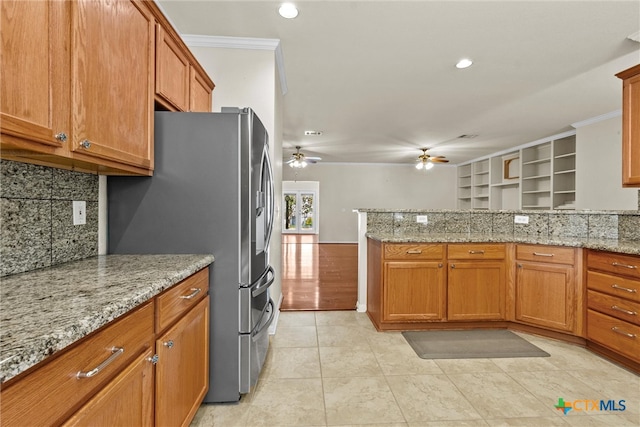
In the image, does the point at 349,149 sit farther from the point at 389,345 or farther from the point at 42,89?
the point at 42,89

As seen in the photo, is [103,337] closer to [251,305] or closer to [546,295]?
[251,305]

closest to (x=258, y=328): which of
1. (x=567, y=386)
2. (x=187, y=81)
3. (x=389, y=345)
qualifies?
(x=389, y=345)

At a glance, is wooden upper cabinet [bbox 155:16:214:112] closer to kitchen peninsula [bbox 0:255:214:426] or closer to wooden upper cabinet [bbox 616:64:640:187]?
kitchen peninsula [bbox 0:255:214:426]

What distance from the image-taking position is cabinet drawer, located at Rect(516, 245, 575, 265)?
8.47 ft

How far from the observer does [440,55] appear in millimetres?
2760

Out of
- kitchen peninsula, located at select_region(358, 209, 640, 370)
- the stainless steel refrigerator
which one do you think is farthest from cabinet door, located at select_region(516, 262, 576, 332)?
the stainless steel refrigerator

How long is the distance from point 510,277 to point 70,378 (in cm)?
316

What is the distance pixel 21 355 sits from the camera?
59cm

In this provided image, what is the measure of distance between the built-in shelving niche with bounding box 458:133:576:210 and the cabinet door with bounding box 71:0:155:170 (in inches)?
262

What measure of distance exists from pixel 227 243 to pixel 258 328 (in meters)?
0.57

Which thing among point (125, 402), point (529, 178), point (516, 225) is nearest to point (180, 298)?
point (125, 402)

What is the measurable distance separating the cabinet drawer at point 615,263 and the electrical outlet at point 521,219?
0.73m

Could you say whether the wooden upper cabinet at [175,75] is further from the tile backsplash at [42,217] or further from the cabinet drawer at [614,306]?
the cabinet drawer at [614,306]

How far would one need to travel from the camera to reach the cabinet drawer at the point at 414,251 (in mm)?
2822
